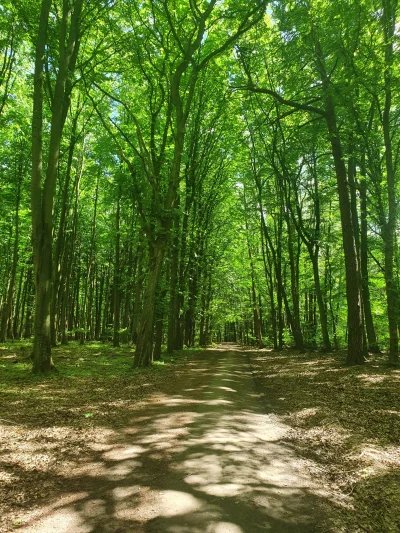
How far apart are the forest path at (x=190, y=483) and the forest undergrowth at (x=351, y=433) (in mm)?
352

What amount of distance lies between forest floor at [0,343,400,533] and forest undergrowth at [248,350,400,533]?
0.07 feet

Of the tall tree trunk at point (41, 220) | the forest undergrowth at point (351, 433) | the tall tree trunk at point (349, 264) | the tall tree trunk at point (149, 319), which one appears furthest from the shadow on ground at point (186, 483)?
the tall tree trunk at point (349, 264)

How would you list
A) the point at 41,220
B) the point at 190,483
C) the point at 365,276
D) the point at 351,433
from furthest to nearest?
the point at 365,276, the point at 41,220, the point at 351,433, the point at 190,483

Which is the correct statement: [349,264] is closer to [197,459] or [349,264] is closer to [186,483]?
[197,459]

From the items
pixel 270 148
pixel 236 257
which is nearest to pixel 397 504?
pixel 270 148

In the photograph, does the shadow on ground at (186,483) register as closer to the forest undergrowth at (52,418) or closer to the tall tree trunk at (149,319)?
the forest undergrowth at (52,418)

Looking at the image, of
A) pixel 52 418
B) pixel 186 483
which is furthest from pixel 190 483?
pixel 52 418

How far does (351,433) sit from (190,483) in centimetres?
322

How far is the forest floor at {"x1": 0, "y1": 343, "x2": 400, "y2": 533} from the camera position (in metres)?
3.45

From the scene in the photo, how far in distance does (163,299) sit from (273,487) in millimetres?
10369

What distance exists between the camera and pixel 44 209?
34.7 ft

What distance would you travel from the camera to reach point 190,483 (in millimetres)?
4090

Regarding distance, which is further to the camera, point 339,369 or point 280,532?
point 339,369

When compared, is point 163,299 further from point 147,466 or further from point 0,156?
point 0,156
